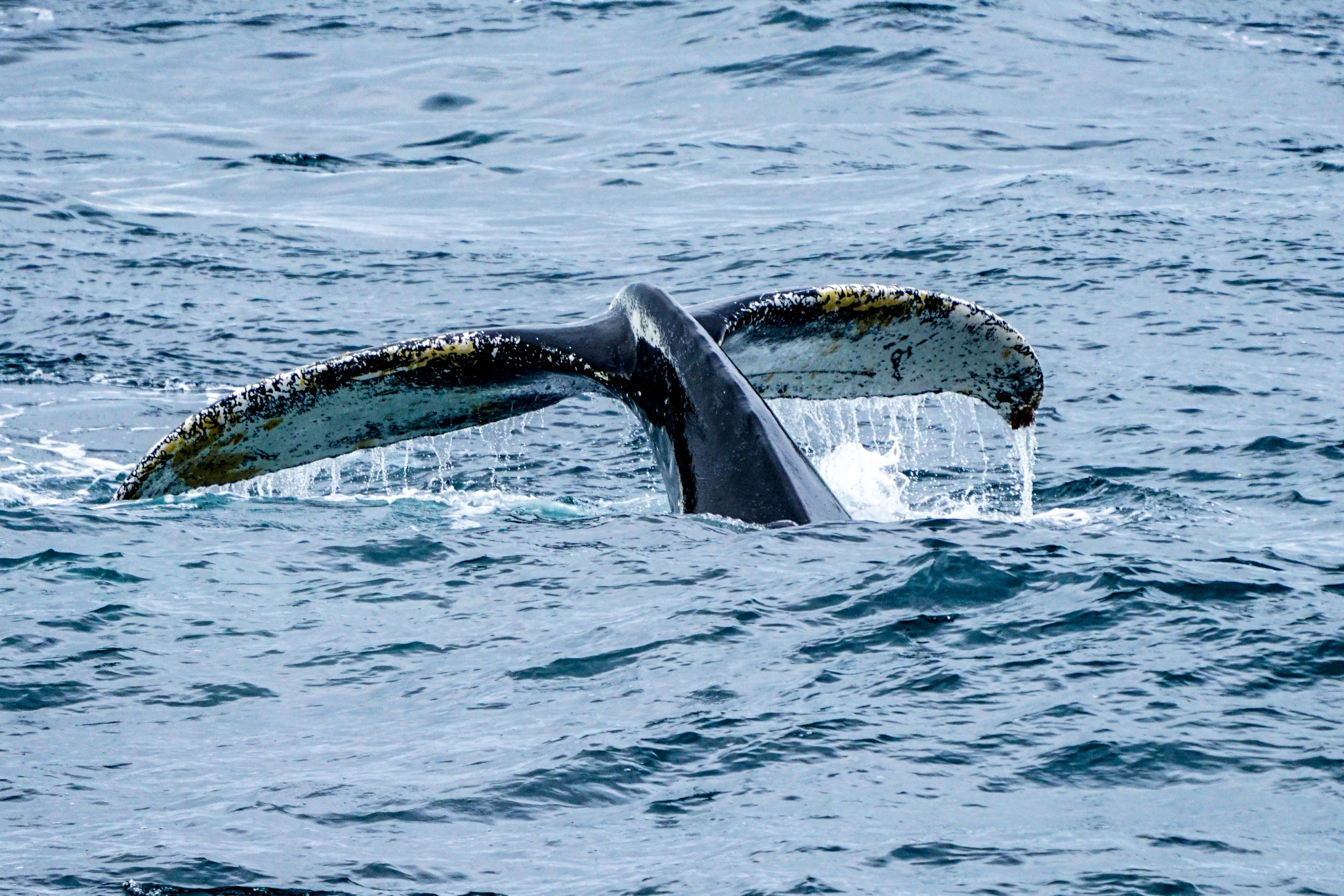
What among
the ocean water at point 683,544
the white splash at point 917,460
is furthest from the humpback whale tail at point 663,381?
the white splash at point 917,460

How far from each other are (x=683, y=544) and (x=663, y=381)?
77 cm

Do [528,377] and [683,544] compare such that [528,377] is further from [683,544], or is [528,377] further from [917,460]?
[917,460]

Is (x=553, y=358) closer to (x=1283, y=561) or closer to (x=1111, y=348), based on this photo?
(x=1283, y=561)

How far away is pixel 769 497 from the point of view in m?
Answer: 7.99

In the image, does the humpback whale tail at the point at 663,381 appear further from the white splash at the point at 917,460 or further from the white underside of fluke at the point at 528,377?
the white splash at the point at 917,460

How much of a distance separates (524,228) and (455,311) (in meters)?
4.35

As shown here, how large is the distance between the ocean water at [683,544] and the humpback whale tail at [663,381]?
0.30 m

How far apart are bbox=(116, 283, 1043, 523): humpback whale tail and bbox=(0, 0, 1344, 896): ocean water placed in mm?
305

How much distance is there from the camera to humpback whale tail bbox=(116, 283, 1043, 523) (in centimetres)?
813

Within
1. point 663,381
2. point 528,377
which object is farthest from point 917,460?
point 528,377

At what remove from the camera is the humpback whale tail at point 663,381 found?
813 centimetres

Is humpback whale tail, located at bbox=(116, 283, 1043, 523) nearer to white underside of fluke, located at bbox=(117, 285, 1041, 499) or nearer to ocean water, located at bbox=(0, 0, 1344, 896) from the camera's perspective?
white underside of fluke, located at bbox=(117, 285, 1041, 499)

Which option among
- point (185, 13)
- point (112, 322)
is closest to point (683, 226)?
point (112, 322)

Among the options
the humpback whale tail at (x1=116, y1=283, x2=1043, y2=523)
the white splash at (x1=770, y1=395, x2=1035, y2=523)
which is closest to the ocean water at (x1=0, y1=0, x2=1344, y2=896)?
the white splash at (x1=770, y1=395, x2=1035, y2=523)
